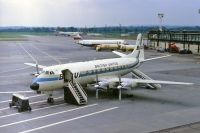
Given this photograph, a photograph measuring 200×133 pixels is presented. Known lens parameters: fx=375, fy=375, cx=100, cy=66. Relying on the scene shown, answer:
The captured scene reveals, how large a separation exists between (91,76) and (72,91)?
511cm

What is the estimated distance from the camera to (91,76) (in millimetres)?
44406

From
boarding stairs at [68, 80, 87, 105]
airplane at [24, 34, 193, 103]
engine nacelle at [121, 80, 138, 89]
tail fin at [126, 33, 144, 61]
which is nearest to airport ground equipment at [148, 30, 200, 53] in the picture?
tail fin at [126, 33, 144, 61]

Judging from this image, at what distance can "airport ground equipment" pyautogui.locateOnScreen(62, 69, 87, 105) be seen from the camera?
39.6 m

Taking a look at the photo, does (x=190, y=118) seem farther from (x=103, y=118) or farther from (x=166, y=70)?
(x=166, y=70)

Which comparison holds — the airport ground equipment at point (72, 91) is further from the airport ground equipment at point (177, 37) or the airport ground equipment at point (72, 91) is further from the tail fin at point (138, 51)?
the airport ground equipment at point (177, 37)

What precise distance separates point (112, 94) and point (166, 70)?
26988 millimetres

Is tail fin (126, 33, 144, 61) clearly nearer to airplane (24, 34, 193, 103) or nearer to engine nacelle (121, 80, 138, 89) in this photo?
airplane (24, 34, 193, 103)

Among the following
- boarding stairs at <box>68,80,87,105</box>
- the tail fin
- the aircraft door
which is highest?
the tail fin

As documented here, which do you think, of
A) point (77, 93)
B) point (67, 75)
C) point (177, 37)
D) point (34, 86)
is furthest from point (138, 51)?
point (177, 37)

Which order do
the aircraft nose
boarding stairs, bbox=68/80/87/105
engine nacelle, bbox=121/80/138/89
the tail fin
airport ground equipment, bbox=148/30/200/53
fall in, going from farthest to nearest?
airport ground equipment, bbox=148/30/200/53, the tail fin, engine nacelle, bbox=121/80/138/89, boarding stairs, bbox=68/80/87/105, the aircraft nose

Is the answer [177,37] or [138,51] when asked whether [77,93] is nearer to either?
[138,51]

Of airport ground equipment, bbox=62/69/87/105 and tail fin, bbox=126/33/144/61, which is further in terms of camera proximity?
tail fin, bbox=126/33/144/61

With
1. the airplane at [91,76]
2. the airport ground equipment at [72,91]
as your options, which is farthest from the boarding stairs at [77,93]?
the airplane at [91,76]

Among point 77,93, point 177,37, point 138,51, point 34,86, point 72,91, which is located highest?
point 138,51
